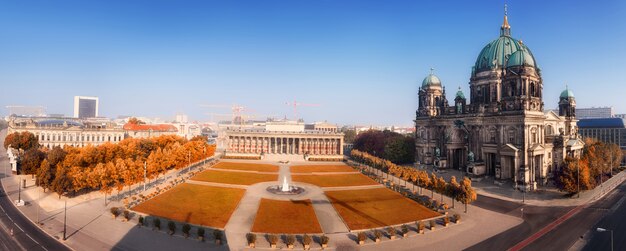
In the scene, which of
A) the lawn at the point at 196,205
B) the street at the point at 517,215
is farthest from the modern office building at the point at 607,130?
the lawn at the point at 196,205

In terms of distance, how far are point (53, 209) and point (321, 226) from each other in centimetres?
4597

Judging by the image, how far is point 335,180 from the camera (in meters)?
80.6

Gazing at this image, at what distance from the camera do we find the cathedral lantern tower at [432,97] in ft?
358

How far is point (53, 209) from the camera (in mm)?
52250

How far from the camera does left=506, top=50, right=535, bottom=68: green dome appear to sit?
7938 centimetres

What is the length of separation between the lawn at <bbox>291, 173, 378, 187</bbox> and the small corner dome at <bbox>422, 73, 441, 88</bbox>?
44990 millimetres

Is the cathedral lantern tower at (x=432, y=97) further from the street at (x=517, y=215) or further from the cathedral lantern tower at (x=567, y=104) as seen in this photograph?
the street at (x=517, y=215)

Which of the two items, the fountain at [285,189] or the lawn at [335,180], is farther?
the lawn at [335,180]

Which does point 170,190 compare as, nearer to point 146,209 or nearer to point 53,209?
point 146,209

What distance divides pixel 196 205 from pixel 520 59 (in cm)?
8458

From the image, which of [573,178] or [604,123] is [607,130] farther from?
[573,178]

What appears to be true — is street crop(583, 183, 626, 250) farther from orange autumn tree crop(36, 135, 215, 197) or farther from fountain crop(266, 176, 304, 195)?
orange autumn tree crop(36, 135, 215, 197)

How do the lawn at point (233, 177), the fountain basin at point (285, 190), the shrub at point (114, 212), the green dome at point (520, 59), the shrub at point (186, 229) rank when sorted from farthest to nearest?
the green dome at point (520, 59) → the lawn at point (233, 177) → the fountain basin at point (285, 190) → the shrub at point (114, 212) → the shrub at point (186, 229)

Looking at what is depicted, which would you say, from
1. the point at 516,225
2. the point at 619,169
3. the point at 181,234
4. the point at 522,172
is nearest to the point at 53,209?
the point at 181,234
